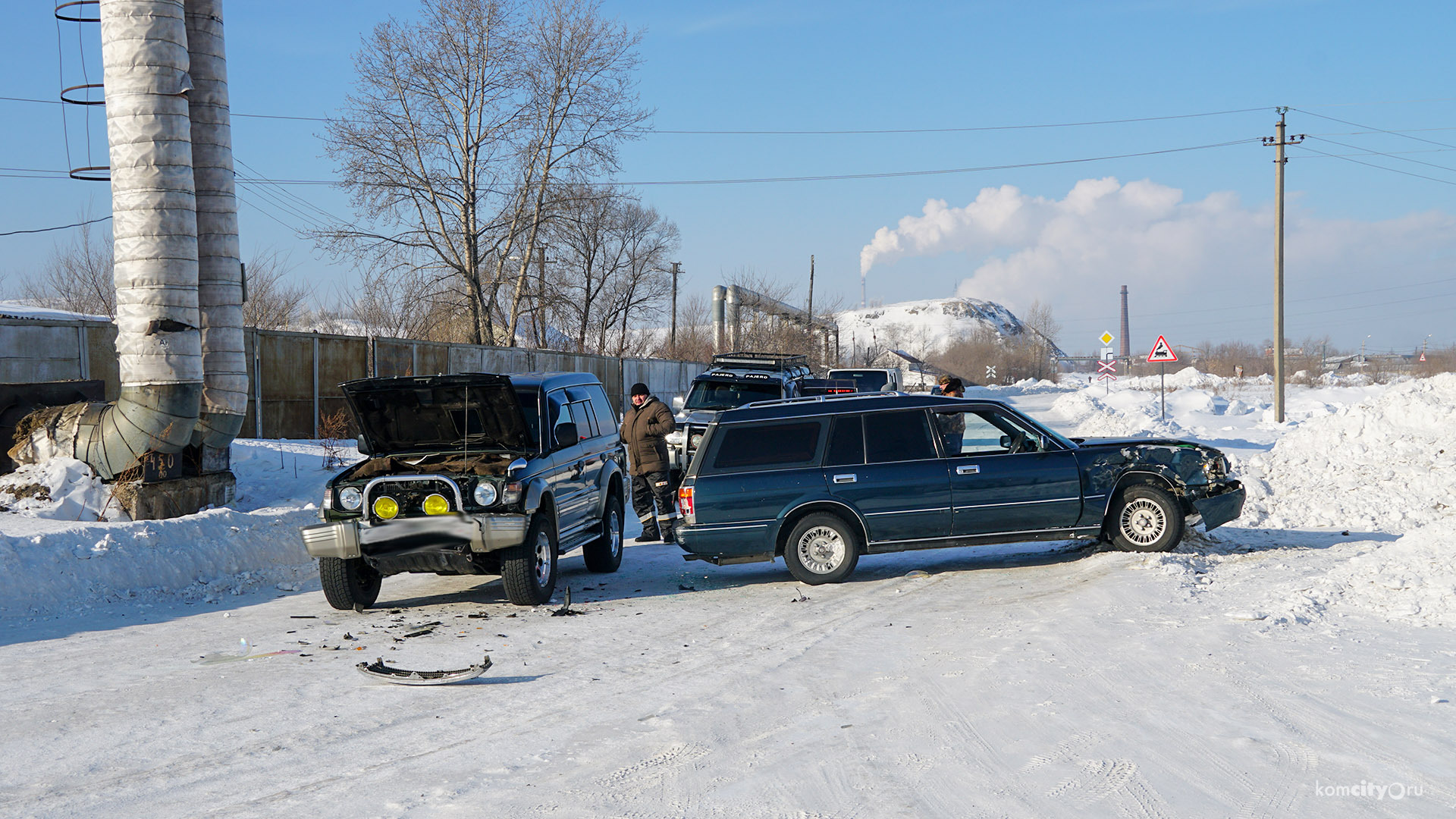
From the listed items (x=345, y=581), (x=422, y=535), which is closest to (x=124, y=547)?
(x=345, y=581)

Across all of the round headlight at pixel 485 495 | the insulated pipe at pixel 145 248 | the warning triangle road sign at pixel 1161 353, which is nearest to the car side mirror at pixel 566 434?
the round headlight at pixel 485 495

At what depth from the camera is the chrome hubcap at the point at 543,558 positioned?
9.28 meters

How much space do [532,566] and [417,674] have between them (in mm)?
2317

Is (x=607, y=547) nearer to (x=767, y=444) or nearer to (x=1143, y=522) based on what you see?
(x=767, y=444)

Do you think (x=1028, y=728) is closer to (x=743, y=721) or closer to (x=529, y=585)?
(x=743, y=721)

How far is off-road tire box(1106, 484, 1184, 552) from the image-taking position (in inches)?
399

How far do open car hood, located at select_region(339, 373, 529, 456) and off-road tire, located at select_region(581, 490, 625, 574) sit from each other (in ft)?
5.94

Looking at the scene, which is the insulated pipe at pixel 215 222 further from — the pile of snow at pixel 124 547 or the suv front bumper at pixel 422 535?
the suv front bumper at pixel 422 535

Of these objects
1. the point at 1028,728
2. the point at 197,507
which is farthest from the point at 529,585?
the point at 197,507

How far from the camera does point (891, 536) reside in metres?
10.0

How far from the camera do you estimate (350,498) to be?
9016 mm

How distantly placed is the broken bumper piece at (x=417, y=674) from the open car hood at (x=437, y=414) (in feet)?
10.0

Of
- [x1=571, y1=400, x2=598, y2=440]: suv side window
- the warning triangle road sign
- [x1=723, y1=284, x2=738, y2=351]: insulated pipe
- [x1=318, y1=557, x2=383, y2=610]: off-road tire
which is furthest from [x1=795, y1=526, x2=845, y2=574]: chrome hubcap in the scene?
[x1=723, y1=284, x2=738, y2=351]: insulated pipe

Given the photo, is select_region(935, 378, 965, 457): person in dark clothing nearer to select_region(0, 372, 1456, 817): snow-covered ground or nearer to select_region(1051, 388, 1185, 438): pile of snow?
select_region(0, 372, 1456, 817): snow-covered ground
